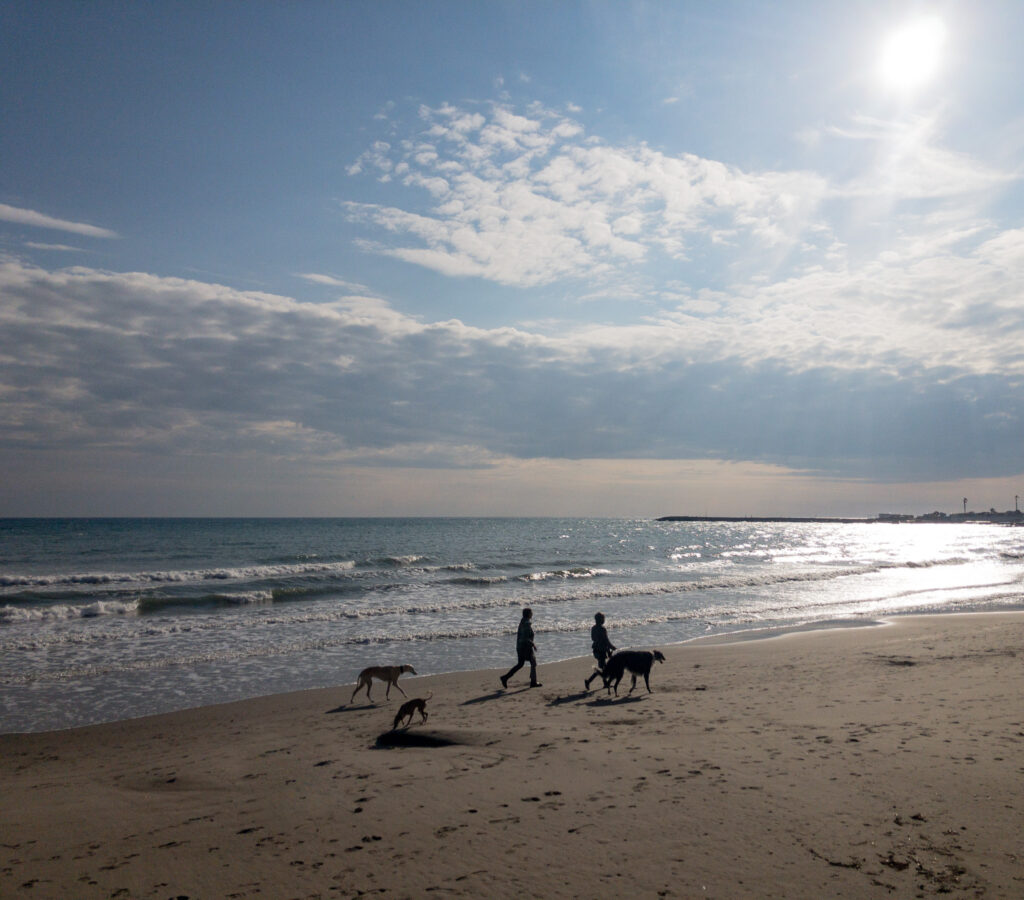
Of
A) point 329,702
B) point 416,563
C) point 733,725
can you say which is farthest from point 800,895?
point 416,563

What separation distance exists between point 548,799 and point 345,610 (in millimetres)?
19251

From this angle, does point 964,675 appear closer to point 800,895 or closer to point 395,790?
point 800,895

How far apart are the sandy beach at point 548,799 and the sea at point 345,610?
10.9 ft

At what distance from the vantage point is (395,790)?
21.6ft

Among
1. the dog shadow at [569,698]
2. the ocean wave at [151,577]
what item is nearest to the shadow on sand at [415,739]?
the dog shadow at [569,698]

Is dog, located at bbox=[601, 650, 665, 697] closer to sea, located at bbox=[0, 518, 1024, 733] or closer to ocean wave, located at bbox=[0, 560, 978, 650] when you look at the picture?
sea, located at bbox=[0, 518, 1024, 733]

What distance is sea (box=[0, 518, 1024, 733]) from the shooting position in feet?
45.5

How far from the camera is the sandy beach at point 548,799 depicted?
4.68m

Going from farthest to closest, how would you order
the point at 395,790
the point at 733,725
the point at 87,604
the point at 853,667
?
the point at 87,604
the point at 853,667
the point at 733,725
the point at 395,790

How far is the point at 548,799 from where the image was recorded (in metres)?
6.06

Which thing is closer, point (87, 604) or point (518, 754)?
point (518, 754)

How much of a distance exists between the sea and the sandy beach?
333 centimetres

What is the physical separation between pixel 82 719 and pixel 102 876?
731 centimetres

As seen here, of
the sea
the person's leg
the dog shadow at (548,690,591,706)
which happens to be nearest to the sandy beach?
the dog shadow at (548,690,591,706)
